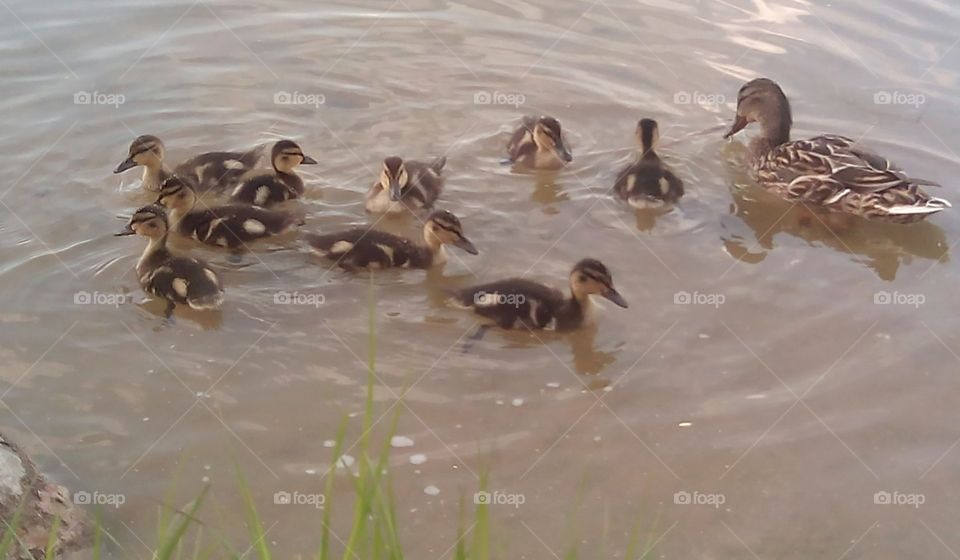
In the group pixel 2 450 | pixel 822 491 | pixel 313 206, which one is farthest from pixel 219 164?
pixel 822 491

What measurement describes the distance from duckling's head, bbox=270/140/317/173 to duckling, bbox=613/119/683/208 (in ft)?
5.19

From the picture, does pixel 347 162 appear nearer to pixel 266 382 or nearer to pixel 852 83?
pixel 266 382

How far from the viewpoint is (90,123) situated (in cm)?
619

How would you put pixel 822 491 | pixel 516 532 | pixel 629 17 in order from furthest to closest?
1. pixel 629 17
2. pixel 822 491
3. pixel 516 532

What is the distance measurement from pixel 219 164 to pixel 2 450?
2.52m

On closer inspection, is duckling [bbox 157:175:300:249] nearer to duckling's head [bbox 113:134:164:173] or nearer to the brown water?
the brown water

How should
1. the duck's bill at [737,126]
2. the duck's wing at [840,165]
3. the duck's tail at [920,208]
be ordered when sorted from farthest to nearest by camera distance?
the duck's bill at [737,126], the duck's wing at [840,165], the duck's tail at [920,208]

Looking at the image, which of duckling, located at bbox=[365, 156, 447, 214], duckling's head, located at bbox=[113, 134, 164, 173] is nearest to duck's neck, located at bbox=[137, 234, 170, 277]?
duckling's head, located at bbox=[113, 134, 164, 173]

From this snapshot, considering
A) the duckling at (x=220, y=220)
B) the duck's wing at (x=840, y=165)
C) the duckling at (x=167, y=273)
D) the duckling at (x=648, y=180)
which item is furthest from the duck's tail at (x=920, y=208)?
the duckling at (x=167, y=273)

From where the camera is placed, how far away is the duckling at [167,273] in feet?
15.1

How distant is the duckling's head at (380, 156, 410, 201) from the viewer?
17.5 feet

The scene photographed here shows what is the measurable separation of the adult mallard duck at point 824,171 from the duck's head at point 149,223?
3.01 meters

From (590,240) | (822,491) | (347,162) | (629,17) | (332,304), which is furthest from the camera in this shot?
(629,17)

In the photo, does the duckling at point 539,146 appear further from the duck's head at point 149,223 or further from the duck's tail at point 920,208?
the duck's head at point 149,223
